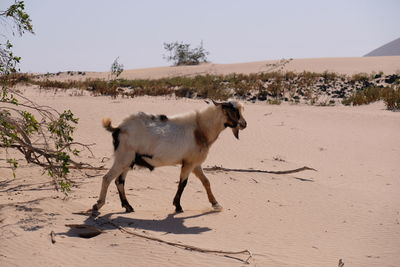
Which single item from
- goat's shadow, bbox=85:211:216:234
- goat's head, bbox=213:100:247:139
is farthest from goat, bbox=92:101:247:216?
goat's shadow, bbox=85:211:216:234

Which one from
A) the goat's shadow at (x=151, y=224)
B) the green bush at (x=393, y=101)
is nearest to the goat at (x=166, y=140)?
the goat's shadow at (x=151, y=224)

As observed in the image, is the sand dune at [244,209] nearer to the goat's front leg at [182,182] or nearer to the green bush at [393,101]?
the goat's front leg at [182,182]

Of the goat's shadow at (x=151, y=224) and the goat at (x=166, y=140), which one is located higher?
the goat at (x=166, y=140)

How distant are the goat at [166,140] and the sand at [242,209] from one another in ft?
2.19

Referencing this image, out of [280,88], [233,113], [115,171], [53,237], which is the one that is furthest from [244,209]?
[280,88]

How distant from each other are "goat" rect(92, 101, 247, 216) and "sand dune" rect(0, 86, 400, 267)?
67 centimetres

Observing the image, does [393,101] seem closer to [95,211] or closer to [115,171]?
[115,171]

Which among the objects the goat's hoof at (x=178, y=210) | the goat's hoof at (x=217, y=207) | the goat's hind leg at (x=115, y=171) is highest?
the goat's hind leg at (x=115, y=171)

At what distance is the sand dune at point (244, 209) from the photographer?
21.9 feet

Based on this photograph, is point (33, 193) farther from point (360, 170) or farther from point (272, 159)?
point (360, 170)

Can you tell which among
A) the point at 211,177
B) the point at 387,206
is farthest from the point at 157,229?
the point at 387,206

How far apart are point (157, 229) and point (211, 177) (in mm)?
3929

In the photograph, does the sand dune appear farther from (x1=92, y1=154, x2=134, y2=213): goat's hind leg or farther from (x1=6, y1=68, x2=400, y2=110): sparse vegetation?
(x1=6, y1=68, x2=400, y2=110): sparse vegetation

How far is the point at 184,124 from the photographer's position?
889 cm
